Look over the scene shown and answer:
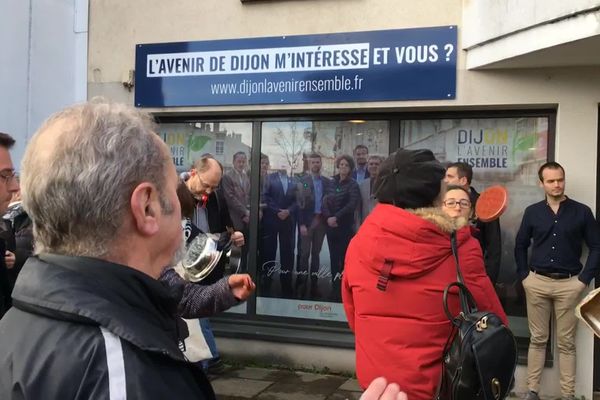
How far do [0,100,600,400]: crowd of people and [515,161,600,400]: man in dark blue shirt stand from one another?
1 centimetres

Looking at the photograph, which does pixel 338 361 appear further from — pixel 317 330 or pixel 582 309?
pixel 582 309

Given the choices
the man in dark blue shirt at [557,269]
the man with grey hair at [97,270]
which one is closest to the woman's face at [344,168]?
the man in dark blue shirt at [557,269]

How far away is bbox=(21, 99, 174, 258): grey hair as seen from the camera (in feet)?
3.71

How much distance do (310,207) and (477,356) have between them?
13.6 ft

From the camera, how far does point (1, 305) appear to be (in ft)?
8.87

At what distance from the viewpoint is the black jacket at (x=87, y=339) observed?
100cm

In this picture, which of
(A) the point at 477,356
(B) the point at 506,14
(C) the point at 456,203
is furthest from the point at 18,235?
(B) the point at 506,14

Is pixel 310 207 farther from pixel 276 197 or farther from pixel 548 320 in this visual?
pixel 548 320

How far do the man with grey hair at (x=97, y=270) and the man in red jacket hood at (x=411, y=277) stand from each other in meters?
1.30

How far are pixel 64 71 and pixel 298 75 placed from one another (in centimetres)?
270

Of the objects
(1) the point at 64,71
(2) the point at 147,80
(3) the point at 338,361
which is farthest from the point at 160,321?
(1) the point at 64,71

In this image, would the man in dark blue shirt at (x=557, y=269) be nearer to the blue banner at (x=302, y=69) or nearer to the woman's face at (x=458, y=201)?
the blue banner at (x=302, y=69)

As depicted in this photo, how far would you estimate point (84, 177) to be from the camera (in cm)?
112

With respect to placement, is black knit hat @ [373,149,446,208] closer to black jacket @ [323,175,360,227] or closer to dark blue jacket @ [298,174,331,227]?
black jacket @ [323,175,360,227]
